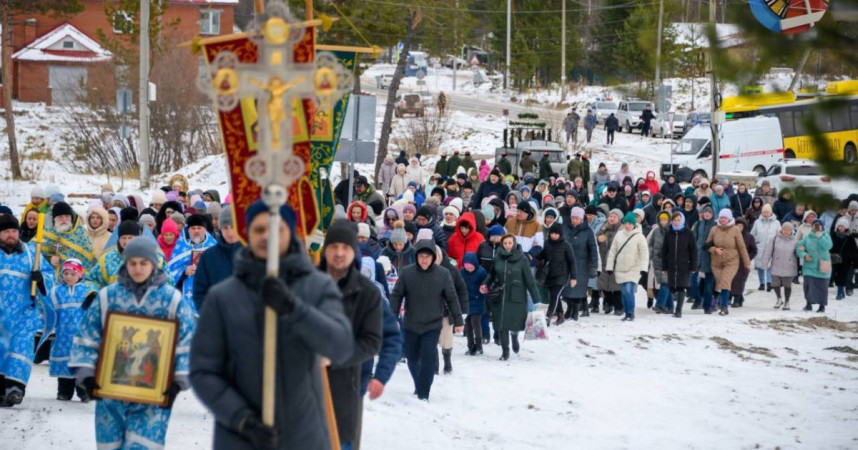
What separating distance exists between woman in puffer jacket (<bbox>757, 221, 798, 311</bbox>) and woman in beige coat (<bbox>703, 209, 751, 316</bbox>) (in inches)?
44.9

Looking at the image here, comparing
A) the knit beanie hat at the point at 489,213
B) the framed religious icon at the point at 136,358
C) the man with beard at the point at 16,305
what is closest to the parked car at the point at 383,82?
the knit beanie hat at the point at 489,213

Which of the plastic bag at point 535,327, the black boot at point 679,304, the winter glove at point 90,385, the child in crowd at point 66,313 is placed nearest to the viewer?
the winter glove at point 90,385

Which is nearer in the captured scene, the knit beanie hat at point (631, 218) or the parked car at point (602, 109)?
the knit beanie hat at point (631, 218)

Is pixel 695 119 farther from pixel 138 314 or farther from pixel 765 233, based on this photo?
pixel 138 314

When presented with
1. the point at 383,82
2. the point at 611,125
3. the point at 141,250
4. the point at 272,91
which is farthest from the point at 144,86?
the point at 383,82

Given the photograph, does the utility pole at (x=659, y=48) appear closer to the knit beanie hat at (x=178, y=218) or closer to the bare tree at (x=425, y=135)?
the knit beanie hat at (x=178, y=218)

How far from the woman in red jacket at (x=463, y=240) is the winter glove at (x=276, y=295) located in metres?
10.1

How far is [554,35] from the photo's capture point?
6656 centimetres

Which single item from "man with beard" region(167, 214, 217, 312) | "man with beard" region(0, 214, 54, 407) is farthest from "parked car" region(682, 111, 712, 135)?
"man with beard" region(0, 214, 54, 407)

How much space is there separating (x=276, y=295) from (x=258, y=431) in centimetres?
55

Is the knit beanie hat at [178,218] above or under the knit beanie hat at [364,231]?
above

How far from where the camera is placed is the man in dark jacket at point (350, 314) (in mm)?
6626

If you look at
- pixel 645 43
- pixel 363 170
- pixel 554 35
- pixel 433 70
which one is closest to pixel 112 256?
pixel 645 43

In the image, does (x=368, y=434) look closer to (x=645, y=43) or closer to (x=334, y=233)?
(x=334, y=233)
